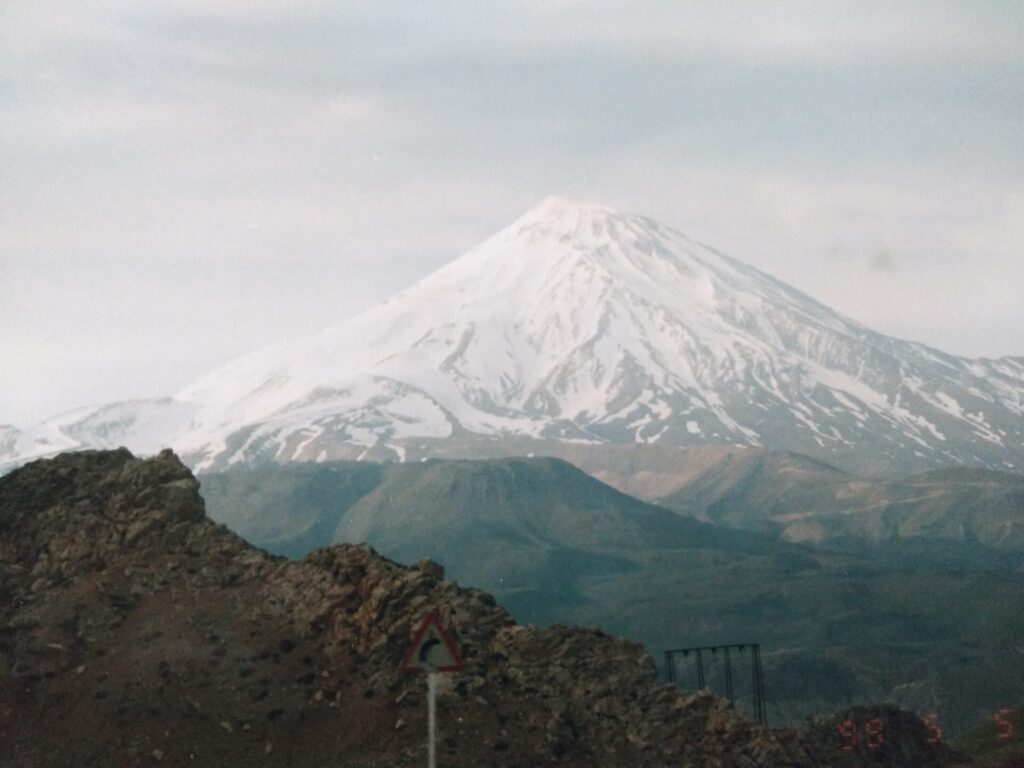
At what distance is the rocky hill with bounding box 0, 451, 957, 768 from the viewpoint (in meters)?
32.8

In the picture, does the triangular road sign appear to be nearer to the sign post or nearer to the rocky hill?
the sign post

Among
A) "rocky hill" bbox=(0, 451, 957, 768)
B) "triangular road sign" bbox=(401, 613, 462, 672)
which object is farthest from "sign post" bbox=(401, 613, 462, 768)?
"rocky hill" bbox=(0, 451, 957, 768)

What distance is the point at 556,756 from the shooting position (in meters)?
32.6

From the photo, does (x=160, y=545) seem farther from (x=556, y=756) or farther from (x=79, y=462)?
(x=556, y=756)

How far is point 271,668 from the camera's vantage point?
34.7m

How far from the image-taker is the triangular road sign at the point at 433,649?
84.3ft

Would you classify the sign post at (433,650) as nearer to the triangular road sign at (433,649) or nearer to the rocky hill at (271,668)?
the triangular road sign at (433,649)

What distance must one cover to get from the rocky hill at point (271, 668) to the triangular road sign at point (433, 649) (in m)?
6.49

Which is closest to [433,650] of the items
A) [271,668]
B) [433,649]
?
[433,649]

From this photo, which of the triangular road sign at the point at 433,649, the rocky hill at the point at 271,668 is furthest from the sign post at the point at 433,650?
the rocky hill at the point at 271,668

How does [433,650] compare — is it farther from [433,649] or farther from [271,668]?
[271,668]

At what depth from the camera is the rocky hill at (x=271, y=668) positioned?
1291 inches

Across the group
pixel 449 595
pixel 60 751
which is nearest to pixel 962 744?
pixel 449 595

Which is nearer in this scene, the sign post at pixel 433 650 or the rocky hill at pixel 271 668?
the sign post at pixel 433 650
